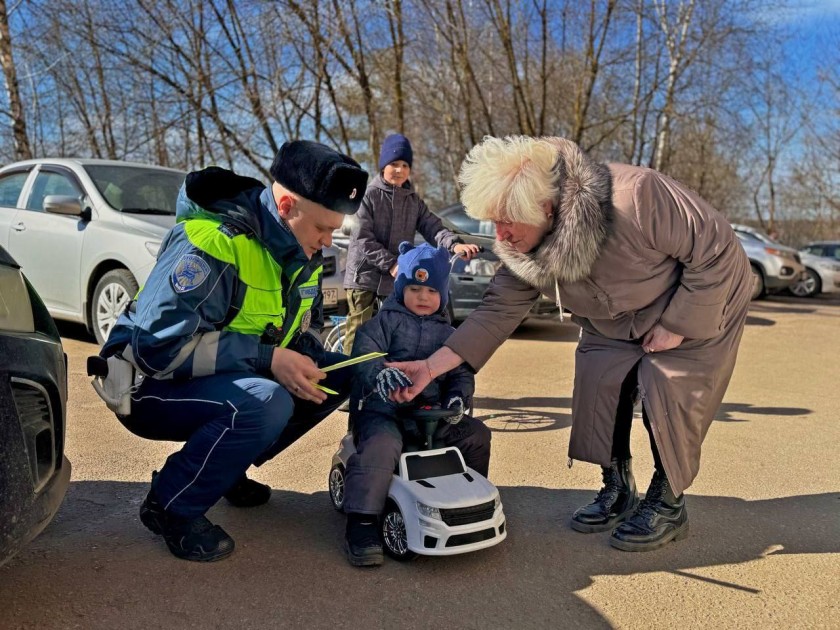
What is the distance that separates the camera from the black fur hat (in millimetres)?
3051

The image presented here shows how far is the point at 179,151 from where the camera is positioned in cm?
1438

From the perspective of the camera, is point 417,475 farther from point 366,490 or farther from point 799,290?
point 799,290

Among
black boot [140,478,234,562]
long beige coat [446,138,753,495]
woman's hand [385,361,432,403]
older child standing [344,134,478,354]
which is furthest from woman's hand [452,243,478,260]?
black boot [140,478,234,562]

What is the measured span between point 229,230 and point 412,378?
103cm

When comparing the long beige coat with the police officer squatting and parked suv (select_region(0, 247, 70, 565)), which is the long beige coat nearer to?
the police officer squatting

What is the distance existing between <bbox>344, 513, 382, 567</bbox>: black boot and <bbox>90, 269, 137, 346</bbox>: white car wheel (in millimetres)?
4156

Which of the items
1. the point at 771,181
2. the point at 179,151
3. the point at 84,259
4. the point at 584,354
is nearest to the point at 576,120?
the point at 179,151

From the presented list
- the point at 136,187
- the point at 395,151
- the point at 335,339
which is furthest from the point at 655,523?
the point at 136,187

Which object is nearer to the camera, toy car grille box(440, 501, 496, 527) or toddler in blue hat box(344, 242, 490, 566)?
toy car grille box(440, 501, 496, 527)

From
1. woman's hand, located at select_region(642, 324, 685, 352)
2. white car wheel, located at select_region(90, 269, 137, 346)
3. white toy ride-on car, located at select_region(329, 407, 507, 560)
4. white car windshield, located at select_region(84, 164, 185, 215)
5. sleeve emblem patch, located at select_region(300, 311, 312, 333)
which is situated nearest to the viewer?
white toy ride-on car, located at select_region(329, 407, 507, 560)

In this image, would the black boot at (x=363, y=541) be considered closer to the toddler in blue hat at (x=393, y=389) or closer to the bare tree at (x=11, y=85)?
the toddler in blue hat at (x=393, y=389)

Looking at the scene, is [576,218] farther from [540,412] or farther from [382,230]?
[540,412]

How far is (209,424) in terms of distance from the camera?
300cm

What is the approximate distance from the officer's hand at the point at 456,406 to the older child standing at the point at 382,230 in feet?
6.13
